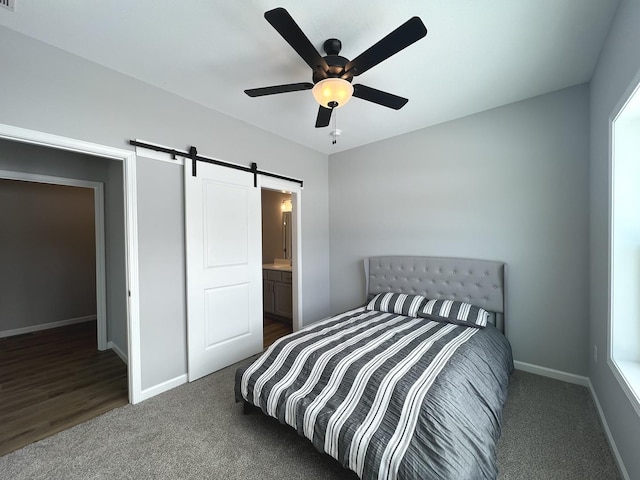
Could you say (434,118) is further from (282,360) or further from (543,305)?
(282,360)

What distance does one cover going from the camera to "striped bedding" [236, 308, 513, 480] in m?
1.27

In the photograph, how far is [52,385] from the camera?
2.53m

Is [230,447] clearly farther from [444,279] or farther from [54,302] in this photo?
[54,302]

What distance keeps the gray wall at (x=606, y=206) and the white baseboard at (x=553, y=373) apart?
6.6 inches

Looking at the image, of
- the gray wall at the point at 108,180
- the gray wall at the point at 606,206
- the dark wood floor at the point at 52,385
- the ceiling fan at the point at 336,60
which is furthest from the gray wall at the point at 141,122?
the gray wall at the point at 606,206

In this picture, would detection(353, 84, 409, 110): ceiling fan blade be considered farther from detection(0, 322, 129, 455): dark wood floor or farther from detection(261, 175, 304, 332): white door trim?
detection(0, 322, 129, 455): dark wood floor

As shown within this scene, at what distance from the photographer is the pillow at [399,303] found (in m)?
2.87

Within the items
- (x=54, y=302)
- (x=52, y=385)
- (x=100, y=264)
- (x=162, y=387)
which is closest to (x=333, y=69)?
(x=162, y=387)

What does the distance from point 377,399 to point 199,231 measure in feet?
7.04

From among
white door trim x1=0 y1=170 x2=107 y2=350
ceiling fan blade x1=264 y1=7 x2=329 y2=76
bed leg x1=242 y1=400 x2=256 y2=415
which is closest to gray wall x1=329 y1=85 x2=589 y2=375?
ceiling fan blade x1=264 y1=7 x2=329 y2=76

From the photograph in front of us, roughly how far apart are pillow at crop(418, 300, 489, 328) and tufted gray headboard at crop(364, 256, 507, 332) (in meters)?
0.15

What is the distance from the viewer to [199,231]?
264cm

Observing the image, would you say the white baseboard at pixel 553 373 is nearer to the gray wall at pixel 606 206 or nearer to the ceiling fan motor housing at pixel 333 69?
the gray wall at pixel 606 206

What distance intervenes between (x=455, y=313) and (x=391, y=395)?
4.86 feet
